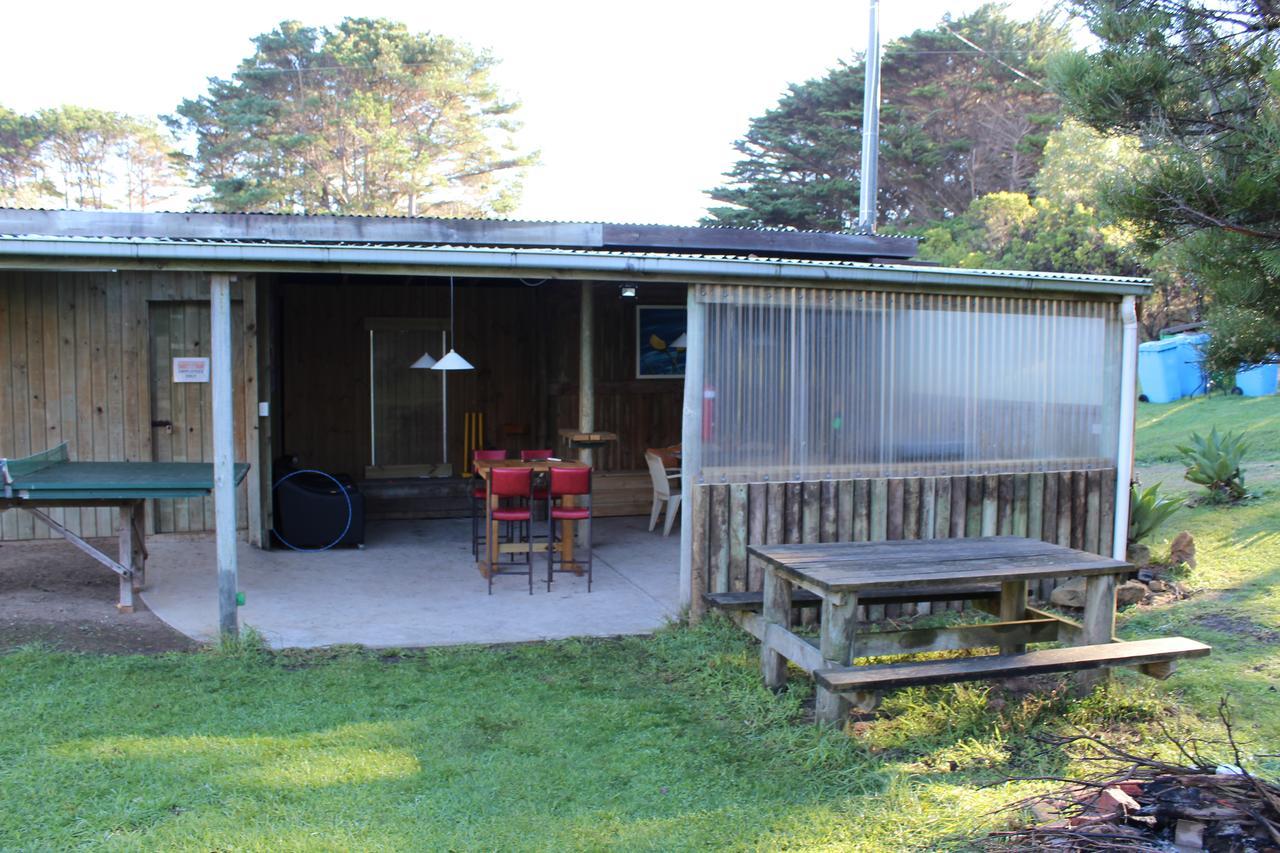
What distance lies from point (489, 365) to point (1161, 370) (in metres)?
13.3

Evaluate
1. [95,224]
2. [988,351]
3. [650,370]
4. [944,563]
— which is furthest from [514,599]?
[95,224]

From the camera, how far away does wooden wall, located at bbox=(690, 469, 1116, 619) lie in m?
6.44

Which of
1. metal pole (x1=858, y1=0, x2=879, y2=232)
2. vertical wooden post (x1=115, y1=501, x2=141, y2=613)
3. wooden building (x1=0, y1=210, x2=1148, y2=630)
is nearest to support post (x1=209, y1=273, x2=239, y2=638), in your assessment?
wooden building (x1=0, y1=210, x2=1148, y2=630)

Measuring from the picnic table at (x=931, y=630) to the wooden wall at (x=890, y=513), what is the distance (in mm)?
858

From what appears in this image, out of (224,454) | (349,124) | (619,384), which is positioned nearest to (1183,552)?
(619,384)

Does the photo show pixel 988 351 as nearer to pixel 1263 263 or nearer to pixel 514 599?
pixel 1263 263

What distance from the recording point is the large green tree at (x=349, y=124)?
2775cm

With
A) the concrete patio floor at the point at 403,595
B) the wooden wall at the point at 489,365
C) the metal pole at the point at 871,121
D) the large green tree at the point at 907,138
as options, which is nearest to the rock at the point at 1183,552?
the concrete patio floor at the point at 403,595

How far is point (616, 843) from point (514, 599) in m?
3.60

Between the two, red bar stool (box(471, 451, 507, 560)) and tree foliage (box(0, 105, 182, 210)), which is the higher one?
tree foliage (box(0, 105, 182, 210))

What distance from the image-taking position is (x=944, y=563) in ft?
16.9

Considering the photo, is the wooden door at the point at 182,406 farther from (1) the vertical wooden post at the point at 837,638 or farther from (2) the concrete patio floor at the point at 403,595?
(1) the vertical wooden post at the point at 837,638

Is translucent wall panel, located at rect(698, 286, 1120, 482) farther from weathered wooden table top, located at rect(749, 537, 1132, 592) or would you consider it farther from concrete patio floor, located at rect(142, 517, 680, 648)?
concrete patio floor, located at rect(142, 517, 680, 648)

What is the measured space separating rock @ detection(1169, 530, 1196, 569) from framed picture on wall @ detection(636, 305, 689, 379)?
5.04m
